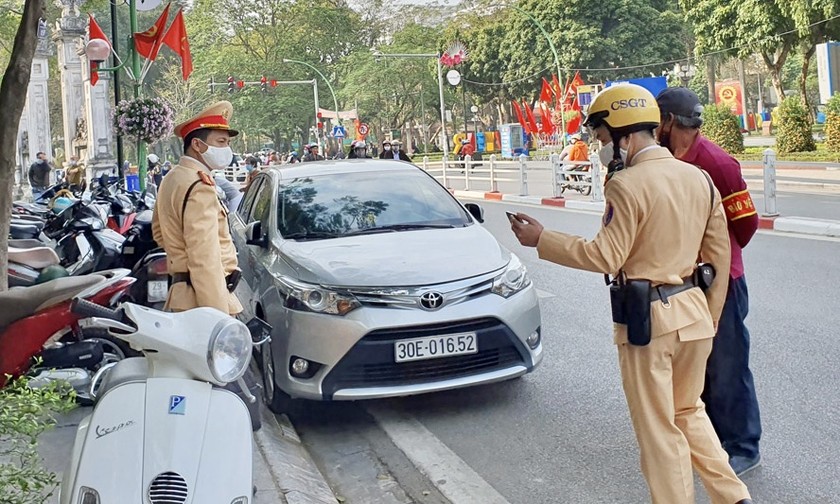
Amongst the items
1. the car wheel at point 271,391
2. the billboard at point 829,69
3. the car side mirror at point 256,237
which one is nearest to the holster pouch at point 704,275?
the car wheel at point 271,391

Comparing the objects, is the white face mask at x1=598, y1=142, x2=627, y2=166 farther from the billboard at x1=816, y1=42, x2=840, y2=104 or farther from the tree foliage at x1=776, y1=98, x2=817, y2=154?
the billboard at x1=816, y1=42, x2=840, y2=104

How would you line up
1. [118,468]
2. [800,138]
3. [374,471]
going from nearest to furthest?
[118,468], [374,471], [800,138]

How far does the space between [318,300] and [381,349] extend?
1.56 feet

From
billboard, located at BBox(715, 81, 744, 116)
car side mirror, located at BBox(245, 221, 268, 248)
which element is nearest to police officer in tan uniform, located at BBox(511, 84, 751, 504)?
car side mirror, located at BBox(245, 221, 268, 248)

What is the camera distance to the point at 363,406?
18.6 ft

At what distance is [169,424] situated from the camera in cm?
265

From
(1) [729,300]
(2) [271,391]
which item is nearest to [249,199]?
(2) [271,391]

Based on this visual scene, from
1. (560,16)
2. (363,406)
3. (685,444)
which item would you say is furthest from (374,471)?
(560,16)

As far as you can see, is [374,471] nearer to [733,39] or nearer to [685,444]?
[685,444]

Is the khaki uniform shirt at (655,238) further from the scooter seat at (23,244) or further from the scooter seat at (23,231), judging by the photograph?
the scooter seat at (23,231)

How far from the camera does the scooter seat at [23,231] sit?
8.64 metres

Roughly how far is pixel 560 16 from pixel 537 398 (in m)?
49.4

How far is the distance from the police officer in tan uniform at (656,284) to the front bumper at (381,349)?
1.74 metres

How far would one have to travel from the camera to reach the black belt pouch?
3.09 metres
